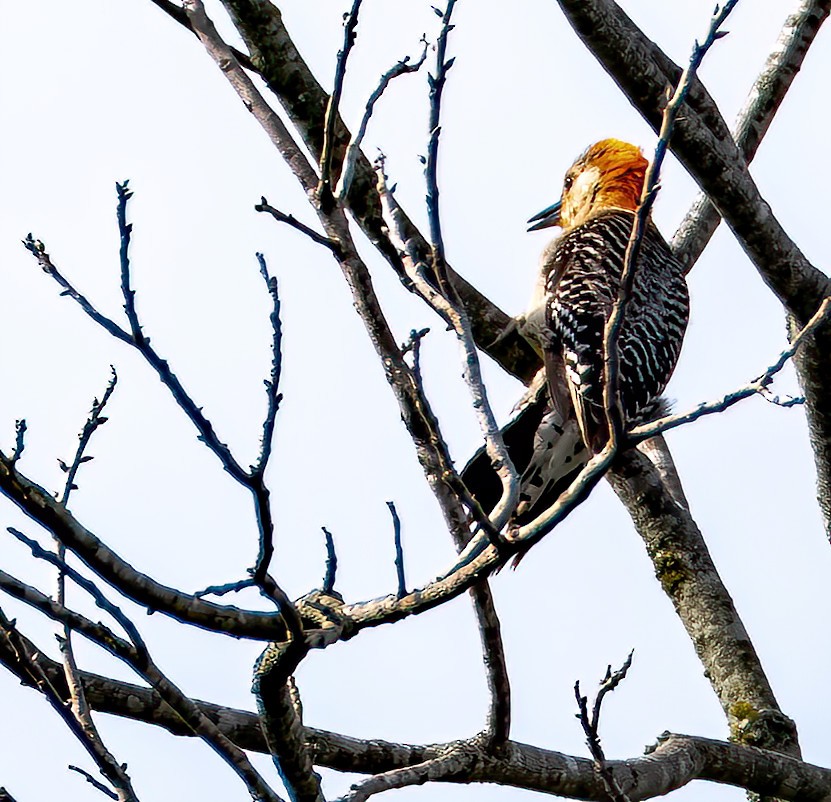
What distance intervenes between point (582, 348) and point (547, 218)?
3070mm

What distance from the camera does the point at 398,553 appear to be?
9.86 ft

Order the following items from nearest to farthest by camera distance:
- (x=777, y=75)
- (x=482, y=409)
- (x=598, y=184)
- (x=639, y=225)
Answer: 1. (x=639, y=225)
2. (x=482, y=409)
3. (x=777, y=75)
4. (x=598, y=184)

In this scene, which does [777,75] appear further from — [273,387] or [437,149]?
[273,387]

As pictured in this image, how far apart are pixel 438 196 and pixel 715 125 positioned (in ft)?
8.95

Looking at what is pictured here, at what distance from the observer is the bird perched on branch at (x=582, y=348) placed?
6.00 m

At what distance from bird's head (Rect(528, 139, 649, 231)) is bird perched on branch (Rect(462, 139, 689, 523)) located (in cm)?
77

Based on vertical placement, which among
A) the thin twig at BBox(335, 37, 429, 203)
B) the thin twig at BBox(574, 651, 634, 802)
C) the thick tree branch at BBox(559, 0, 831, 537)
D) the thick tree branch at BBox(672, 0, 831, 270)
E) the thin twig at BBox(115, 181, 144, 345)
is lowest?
the thin twig at BBox(574, 651, 634, 802)

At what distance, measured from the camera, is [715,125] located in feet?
17.6

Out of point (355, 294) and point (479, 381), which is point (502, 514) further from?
point (355, 294)

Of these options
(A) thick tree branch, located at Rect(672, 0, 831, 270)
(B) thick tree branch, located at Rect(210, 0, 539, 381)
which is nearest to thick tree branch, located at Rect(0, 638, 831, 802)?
(B) thick tree branch, located at Rect(210, 0, 539, 381)

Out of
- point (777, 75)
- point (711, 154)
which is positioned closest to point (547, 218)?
point (777, 75)

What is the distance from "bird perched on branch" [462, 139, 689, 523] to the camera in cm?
600

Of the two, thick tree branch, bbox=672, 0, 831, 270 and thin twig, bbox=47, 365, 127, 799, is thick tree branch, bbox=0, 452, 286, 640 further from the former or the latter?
thick tree branch, bbox=672, 0, 831, 270

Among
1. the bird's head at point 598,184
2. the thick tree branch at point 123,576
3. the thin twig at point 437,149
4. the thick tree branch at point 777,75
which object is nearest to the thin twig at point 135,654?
the thick tree branch at point 123,576
